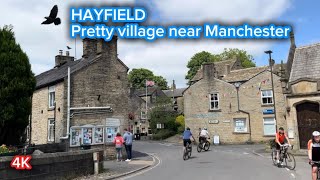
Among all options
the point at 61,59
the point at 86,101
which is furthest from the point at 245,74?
the point at 86,101

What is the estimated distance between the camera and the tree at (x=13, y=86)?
46.7 ft

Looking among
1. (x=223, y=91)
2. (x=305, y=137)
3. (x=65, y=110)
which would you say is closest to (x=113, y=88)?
(x=65, y=110)

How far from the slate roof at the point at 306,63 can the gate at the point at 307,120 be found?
2473mm

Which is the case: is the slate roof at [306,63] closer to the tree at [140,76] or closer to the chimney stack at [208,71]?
the chimney stack at [208,71]

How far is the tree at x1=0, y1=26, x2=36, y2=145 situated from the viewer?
1423 cm

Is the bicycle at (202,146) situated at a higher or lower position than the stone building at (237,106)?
lower

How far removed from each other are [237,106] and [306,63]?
40.5 feet

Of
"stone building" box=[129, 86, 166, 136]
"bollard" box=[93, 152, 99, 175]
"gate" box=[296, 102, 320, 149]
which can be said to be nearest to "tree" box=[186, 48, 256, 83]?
"stone building" box=[129, 86, 166, 136]

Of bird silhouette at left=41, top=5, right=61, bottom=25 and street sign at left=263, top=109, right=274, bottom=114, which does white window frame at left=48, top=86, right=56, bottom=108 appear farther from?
street sign at left=263, top=109, right=274, bottom=114

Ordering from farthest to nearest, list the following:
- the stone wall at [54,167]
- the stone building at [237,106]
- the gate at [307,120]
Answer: the stone building at [237,106], the gate at [307,120], the stone wall at [54,167]

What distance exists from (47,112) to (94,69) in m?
4.43

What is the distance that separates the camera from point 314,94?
23.6 m

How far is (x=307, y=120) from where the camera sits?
2394 cm

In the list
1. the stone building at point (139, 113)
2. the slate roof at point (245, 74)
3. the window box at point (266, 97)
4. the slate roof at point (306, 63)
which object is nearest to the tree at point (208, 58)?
the stone building at point (139, 113)
